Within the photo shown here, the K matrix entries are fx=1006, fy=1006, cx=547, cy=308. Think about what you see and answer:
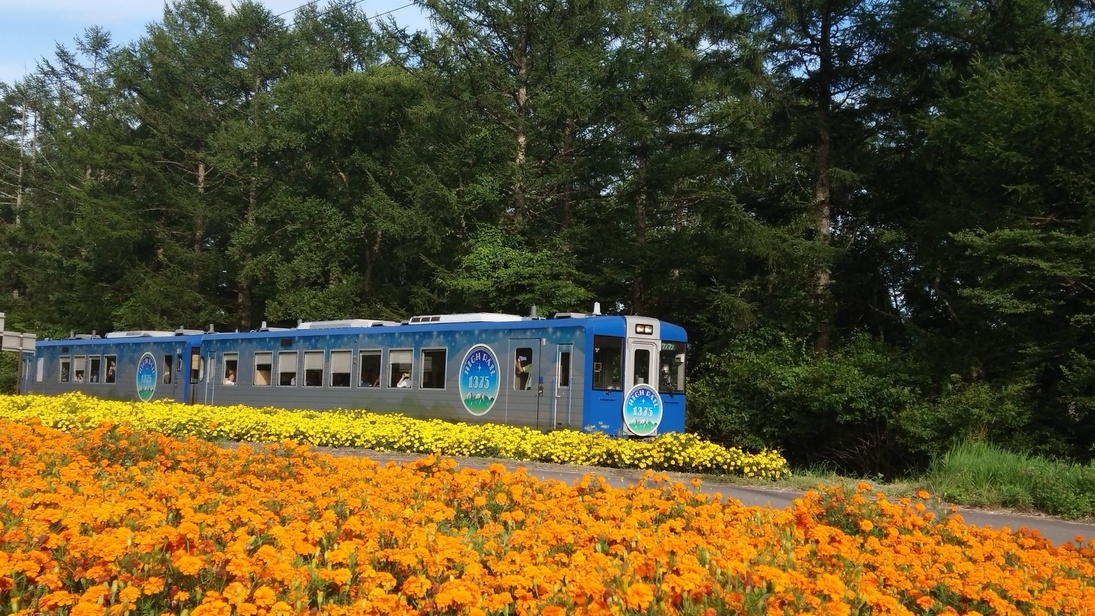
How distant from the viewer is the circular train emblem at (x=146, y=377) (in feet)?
100

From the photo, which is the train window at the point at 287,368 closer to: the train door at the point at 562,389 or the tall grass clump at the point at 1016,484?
the train door at the point at 562,389

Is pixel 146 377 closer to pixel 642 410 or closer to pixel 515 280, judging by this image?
pixel 515 280

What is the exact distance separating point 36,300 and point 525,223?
3316 cm

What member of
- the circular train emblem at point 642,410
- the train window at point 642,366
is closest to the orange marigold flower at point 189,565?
the circular train emblem at point 642,410

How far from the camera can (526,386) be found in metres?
19.8

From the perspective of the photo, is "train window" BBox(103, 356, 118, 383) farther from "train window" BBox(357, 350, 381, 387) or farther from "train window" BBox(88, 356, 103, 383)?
"train window" BBox(357, 350, 381, 387)

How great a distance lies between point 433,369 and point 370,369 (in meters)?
2.13

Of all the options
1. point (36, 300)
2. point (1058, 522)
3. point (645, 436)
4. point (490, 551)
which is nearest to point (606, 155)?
point (645, 436)

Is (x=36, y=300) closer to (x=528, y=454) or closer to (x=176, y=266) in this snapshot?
(x=176, y=266)

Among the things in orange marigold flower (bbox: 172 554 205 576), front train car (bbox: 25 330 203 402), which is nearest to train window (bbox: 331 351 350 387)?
front train car (bbox: 25 330 203 402)

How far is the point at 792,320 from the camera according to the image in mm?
24500

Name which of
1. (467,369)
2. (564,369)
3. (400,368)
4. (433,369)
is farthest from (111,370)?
(564,369)

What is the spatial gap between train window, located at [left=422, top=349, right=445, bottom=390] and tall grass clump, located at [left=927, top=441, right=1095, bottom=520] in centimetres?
1087

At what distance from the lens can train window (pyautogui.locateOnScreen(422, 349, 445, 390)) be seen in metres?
21.6
